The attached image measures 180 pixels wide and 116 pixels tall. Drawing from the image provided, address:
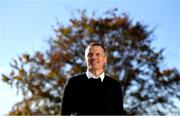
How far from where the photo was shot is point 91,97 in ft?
8.44

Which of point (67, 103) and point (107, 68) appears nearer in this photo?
point (67, 103)

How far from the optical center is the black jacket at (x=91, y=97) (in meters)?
2.54

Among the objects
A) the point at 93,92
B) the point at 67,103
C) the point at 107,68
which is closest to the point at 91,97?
the point at 93,92

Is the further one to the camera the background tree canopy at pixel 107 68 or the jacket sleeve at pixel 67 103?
the background tree canopy at pixel 107 68

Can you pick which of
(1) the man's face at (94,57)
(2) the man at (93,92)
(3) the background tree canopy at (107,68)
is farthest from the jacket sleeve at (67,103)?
(3) the background tree canopy at (107,68)

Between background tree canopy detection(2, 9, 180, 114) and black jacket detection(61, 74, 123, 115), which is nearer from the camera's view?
black jacket detection(61, 74, 123, 115)

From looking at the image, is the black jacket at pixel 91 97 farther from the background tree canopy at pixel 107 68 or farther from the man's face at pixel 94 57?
the background tree canopy at pixel 107 68

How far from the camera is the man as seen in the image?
8.34 feet

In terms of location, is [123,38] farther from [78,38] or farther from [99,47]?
[99,47]

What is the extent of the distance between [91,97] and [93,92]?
0.14 ft

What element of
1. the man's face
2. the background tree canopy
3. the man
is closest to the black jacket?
the man

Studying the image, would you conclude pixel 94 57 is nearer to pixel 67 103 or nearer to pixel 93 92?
pixel 93 92

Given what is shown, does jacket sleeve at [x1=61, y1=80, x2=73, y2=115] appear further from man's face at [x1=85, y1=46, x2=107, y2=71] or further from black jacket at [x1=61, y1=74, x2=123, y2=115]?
man's face at [x1=85, y1=46, x2=107, y2=71]

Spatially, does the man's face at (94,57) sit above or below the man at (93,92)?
above
